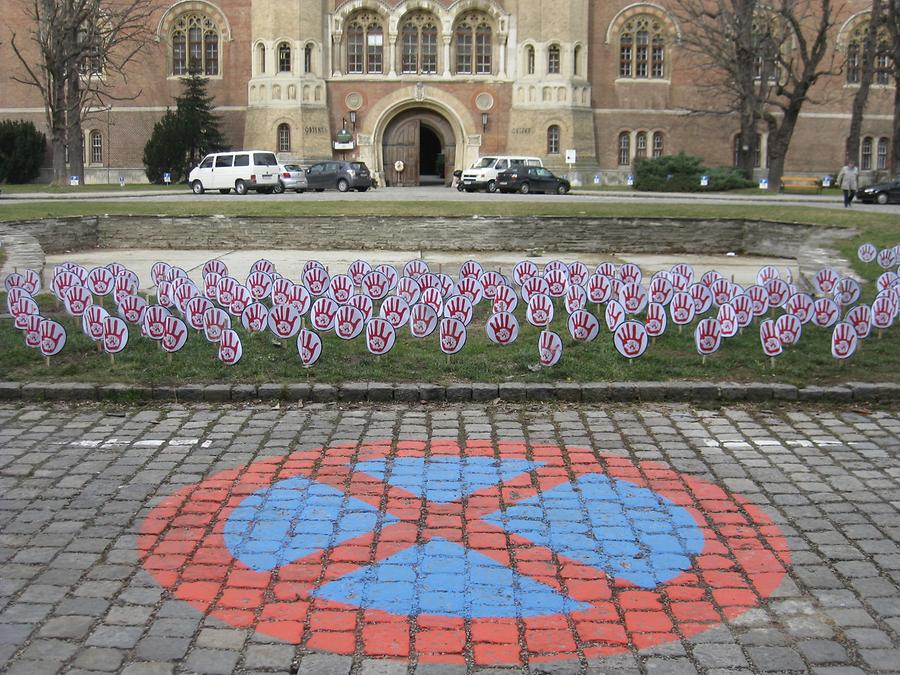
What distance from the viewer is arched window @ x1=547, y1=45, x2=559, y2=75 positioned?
4862cm

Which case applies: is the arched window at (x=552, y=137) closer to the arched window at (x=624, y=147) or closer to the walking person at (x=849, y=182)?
the arched window at (x=624, y=147)

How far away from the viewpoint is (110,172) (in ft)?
166

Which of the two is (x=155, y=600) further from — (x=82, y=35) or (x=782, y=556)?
(x=82, y=35)

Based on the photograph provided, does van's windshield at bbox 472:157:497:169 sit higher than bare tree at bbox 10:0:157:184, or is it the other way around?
bare tree at bbox 10:0:157:184

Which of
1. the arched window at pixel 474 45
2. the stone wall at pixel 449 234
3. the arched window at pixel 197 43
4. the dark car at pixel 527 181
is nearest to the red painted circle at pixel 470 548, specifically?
the stone wall at pixel 449 234

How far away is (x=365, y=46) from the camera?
4944 cm

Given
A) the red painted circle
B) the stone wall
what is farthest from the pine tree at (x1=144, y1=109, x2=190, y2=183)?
the red painted circle

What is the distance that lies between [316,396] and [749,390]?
3.55m

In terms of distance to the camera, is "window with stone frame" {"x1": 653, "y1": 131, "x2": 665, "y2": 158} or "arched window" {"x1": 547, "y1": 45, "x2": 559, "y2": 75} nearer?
"arched window" {"x1": 547, "y1": 45, "x2": 559, "y2": 75}

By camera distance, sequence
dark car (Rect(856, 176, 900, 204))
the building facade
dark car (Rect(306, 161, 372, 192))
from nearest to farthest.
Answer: dark car (Rect(856, 176, 900, 204)) → dark car (Rect(306, 161, 372, 192)) → the building facade

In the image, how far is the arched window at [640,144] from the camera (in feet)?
165

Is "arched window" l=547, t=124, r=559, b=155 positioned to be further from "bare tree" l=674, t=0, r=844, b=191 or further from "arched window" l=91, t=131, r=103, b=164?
"arched window" l=91, t=131, r=103, b=164

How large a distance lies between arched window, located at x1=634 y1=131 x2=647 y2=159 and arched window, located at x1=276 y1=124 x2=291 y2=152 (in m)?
16.5

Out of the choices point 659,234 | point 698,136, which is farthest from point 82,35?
point 659,234
